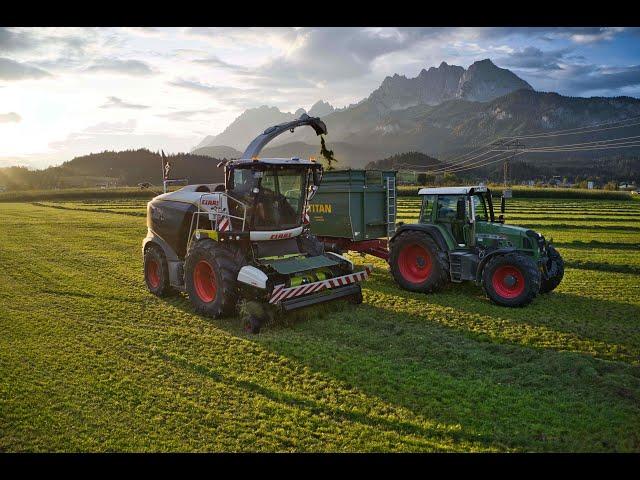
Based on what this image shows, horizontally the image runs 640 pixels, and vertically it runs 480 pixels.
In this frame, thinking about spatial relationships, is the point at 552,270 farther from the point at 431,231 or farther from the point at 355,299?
the point at 355,299

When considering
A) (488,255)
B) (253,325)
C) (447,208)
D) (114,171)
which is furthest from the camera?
(114,171)

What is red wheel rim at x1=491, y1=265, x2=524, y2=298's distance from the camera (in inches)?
404

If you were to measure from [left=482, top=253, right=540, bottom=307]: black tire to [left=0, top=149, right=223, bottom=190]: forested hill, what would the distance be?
95.0 meters

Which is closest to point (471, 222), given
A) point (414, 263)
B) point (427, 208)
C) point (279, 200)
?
point (427, 208)

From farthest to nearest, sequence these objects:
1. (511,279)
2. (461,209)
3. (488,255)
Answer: (461,209) < (488,255) < (511,279)

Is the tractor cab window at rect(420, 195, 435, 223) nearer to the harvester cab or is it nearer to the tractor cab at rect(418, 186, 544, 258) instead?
the tractor cab at rect(418, 186, 544, 258)

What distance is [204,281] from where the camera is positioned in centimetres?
1007

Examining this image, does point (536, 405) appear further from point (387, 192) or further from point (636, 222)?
point (636, 222)

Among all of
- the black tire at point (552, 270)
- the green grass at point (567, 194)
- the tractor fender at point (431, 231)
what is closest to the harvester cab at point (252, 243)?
the tractor fender at point (431, 231)

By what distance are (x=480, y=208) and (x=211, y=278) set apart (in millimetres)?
6492

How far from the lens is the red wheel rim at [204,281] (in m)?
9.95

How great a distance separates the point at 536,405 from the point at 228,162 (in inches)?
291

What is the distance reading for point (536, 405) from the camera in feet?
19.5

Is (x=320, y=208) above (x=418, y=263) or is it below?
above
